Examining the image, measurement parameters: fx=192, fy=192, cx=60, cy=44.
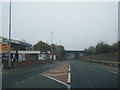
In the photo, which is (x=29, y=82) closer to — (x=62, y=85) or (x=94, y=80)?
(x=62, y=85)

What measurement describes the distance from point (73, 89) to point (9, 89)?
359 centimetres

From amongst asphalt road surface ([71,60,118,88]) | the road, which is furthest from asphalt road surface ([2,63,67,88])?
asphalt road surface ([71,60,118,88])

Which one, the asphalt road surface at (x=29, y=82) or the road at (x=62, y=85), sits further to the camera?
the road at (x=62, y=85)

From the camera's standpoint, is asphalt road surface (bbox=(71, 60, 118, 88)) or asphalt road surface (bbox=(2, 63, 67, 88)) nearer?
asphalt road surface (bbox=(2, 63, 67, 88))

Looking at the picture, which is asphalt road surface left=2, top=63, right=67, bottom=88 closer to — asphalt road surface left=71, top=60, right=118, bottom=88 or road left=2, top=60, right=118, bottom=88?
road left=2, top=60, right=118, bottom=88

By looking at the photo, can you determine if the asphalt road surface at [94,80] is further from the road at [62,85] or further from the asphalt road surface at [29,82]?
the asphalt road surface at [29,82]

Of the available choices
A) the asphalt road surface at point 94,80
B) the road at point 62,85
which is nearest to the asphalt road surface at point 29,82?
the road at point 62,85

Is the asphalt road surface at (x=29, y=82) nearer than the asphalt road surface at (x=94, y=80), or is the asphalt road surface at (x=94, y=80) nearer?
the asphalt road surface at (x=29, y=82)

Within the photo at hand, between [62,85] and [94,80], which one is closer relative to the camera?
[62,85]

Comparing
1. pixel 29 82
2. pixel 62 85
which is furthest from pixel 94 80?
pixel 29 82

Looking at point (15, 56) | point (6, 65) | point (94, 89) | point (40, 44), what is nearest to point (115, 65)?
point (6, 65)

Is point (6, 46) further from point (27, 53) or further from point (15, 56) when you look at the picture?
point (27, 53)

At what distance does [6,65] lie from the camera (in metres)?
28.0

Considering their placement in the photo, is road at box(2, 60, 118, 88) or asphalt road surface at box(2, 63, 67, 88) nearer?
asphalt road surface at box(2, 63, 67, 88)
